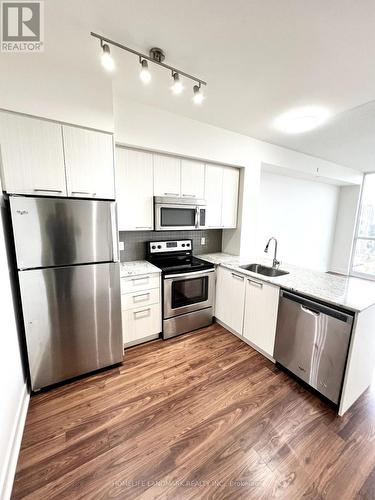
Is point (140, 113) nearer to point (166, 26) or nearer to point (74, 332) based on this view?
point (166, 26)

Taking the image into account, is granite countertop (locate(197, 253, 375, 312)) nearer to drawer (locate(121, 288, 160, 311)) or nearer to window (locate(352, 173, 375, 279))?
drawer (locate(121, 288, 160, 311))

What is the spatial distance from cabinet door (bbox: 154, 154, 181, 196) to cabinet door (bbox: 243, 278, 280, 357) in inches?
57.7

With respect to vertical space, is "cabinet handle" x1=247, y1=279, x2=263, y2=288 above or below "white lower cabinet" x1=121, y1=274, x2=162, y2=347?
above

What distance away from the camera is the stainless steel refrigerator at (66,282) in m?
1.55

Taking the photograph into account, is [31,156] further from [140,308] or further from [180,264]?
[180,264]

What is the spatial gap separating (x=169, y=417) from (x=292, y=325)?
4.31 feet

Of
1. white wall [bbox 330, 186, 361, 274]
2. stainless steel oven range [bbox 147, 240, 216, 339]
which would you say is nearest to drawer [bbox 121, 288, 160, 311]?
stainless steel oven range [bbox 147, 240, 216, 339]

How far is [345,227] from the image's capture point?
18.1 feet

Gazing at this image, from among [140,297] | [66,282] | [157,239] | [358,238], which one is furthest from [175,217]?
[358,238]

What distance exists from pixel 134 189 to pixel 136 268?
93cm

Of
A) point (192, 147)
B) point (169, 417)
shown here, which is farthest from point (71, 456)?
point (192, 147)

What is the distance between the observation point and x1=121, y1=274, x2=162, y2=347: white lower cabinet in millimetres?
2217

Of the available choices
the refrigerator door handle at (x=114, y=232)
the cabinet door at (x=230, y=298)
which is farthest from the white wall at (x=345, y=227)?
the refrigerator door handle at (x=114, y=232)

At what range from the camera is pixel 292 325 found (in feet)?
6.18
